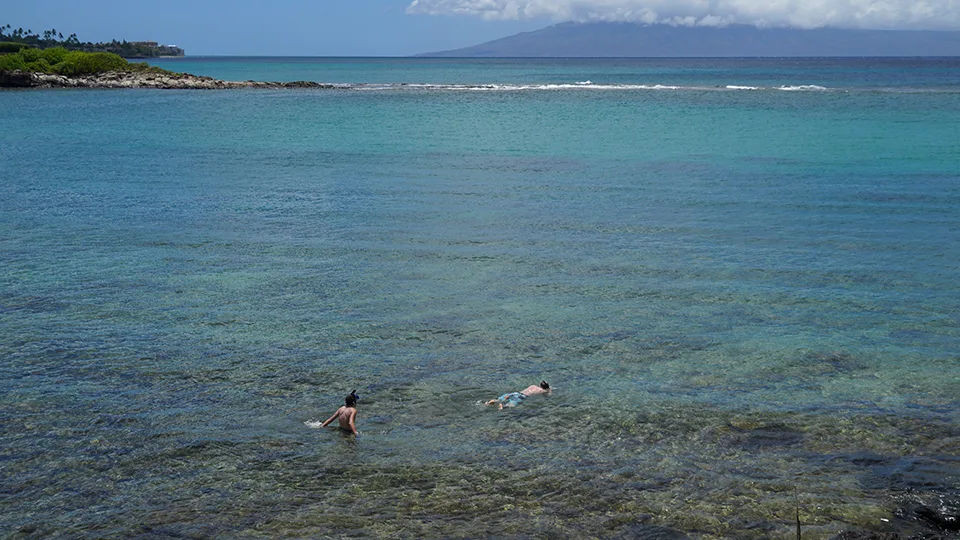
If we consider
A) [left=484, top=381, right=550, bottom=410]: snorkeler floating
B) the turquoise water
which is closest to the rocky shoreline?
the turquoise water

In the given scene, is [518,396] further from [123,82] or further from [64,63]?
[64,63]

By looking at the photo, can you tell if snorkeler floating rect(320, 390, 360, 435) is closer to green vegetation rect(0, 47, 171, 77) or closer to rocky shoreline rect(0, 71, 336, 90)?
rocky shoreline rect(0, 71, 336, 90)

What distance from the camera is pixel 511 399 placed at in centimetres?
1484

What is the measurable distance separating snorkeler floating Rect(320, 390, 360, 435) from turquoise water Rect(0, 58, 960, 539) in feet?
0.78

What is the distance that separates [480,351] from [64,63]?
4919 inches

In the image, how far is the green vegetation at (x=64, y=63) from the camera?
393ft

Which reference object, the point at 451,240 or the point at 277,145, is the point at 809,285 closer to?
the point at 451,240

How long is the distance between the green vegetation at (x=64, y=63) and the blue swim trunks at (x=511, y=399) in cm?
12253

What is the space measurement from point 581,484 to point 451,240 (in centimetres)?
1474

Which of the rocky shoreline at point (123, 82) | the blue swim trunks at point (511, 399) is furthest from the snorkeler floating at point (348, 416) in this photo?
the rocky shoreline at point (123, 82)

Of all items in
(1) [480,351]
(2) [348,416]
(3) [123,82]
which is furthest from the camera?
(3) [123,82]

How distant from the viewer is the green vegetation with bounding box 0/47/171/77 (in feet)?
393

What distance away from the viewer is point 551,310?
1970cm

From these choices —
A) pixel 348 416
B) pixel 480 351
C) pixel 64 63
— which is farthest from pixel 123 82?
pixel 348 416
